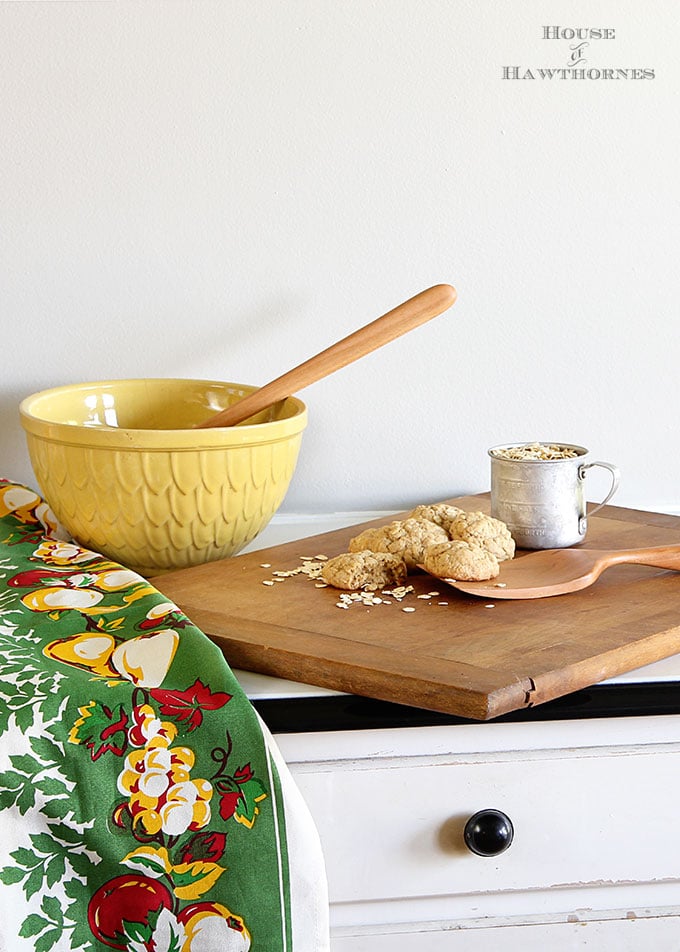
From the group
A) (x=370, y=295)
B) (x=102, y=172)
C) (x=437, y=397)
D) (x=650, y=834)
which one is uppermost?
(x=102, y=172)

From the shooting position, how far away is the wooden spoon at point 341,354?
3.66 ft

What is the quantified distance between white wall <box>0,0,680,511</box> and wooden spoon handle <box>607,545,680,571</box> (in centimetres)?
37

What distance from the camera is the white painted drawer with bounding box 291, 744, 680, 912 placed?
2.70 ft

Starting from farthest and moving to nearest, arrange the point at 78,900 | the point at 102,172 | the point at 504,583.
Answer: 1. the point at 102,172
2. the point at 504,583
3. the point at 78,900

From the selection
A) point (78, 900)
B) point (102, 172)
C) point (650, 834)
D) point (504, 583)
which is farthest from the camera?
point (102, 172)

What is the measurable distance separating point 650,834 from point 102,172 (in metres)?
0.86

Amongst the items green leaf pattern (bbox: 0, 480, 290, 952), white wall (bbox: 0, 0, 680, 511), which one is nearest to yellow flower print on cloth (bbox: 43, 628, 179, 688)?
green leaf pattern (bbox: 0, 480, 290, 952)

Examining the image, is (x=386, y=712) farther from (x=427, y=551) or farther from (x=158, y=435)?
(x=158, y=435)

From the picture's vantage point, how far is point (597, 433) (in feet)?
4.47

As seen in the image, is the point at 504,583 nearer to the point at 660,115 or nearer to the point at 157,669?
the point at 157,669

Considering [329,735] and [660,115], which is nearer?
[329,735]

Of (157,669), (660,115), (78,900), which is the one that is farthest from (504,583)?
(660,115)

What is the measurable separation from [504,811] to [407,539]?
0.27m

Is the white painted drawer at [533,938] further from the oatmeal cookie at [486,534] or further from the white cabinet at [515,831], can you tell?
the oatmeal cookie at [486,534]
